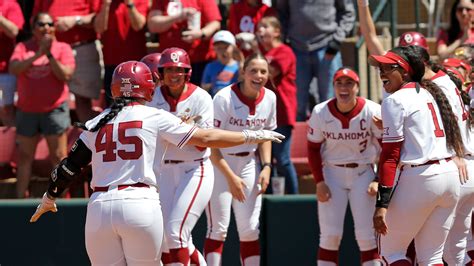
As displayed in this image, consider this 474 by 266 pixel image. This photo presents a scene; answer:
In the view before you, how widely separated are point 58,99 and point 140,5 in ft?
4.76

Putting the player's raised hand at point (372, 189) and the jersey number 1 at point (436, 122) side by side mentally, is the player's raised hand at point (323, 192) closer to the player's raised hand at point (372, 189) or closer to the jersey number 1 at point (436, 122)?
the player's raised hand at point (372, 189)

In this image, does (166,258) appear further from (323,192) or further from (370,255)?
(370,255)

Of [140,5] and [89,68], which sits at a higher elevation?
[140,5]

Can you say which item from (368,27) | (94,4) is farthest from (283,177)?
(94,4)

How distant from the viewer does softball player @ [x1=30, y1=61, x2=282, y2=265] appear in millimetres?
6773

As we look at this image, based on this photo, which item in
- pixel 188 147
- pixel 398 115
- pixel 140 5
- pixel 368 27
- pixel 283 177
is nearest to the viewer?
pixel 398 115

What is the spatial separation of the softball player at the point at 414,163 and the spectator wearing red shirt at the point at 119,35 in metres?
4.19

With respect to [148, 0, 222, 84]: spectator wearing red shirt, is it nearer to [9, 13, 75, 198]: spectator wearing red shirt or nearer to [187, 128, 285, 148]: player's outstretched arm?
[9, 13, 75, 198]: spectator wearing red shirt

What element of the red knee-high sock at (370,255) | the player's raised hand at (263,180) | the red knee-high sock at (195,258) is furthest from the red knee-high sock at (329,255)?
the red knee-high sock at (195,258)

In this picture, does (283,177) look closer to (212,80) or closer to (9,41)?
(212,80)

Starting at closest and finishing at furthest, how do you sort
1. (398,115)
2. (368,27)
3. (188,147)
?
(398,115), (188,147), (368,27)

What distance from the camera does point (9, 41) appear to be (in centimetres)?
1137

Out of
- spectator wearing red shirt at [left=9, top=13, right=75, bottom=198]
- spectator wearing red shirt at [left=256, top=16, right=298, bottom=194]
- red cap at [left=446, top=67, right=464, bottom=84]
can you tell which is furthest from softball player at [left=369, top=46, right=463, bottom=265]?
spectator wearing red shirt at [left=9, top=13, right=75, bottom=198]

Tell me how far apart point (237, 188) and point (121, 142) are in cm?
239
